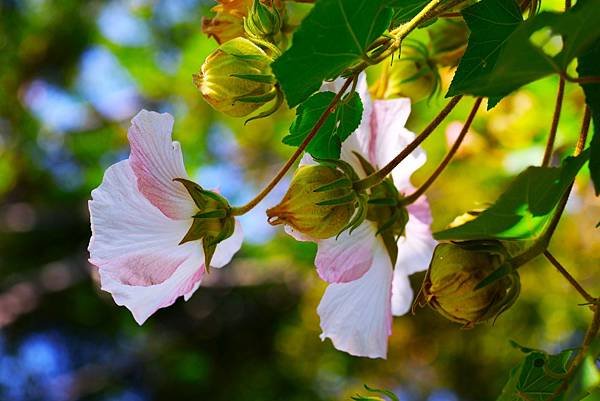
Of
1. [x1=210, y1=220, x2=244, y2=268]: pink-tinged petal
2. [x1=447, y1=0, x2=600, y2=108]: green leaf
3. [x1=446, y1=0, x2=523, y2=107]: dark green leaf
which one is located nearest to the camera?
[x1=447, y1=0, x2=600, y2=108]: green leaf

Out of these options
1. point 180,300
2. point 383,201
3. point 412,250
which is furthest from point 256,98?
point 180,300

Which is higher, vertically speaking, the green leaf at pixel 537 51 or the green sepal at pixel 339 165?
the green leaf at pixel 537 51

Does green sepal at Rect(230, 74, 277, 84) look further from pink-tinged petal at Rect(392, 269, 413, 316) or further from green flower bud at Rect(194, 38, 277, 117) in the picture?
pink-tinged petal at Rect(392, 269, 413, 316)

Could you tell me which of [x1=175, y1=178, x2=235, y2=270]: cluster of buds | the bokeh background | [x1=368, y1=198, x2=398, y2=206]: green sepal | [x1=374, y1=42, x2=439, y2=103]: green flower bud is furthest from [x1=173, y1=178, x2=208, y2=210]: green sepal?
the bokeh background

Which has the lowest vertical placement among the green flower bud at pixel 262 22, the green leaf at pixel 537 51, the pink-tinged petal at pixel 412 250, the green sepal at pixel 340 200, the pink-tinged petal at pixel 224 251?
the pink-tinged petal at pixel 412 250

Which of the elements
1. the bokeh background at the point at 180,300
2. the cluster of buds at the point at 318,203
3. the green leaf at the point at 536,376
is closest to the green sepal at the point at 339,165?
the cluster of buds at the point at 318,203

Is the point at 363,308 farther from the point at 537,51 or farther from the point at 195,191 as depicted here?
the point at 537,51

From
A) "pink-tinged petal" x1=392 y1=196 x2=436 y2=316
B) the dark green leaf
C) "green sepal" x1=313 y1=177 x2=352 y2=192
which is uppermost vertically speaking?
the dark green leaf

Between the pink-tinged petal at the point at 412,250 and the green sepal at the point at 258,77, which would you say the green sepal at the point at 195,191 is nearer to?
the green sepal at the point at 258,77

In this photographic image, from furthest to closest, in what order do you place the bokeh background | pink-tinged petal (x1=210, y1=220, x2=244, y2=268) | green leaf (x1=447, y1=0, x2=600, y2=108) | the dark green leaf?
the bokeh background
pink-tinged petal (x1=210, y1=220, x2=244, y2=268)
the dark green leaf
green leaf (x1=447, y1=0, x2=600, y2=108)
